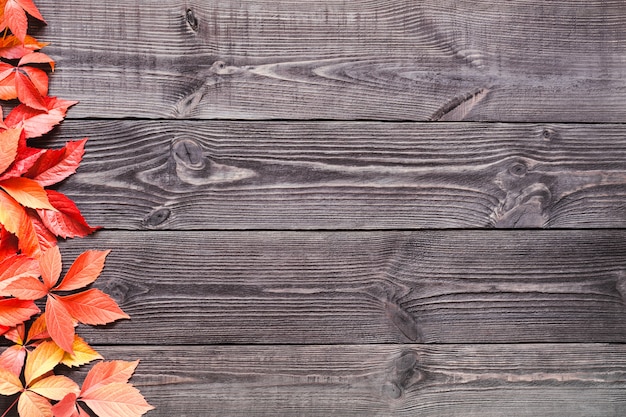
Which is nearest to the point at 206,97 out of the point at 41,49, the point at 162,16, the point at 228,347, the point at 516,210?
the point at 162,16

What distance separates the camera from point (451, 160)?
29.8 inches

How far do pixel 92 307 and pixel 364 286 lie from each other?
0.39 m

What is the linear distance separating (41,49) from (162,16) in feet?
0.58

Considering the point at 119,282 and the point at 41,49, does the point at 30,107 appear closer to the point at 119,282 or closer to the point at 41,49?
the point at 41,49

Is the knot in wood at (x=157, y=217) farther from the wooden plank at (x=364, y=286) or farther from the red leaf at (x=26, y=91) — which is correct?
the red leaf at (x=26, y=91)

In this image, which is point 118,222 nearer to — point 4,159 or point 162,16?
point 4,159

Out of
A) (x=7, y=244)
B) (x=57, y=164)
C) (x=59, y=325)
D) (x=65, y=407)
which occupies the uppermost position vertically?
(x=57, y=164)

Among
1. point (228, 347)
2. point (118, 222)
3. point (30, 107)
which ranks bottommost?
point (228, 347)

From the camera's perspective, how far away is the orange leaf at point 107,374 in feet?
2.34

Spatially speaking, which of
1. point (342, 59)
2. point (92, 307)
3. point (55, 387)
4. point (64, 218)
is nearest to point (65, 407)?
point (55, 387)

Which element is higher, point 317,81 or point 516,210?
point 317,81

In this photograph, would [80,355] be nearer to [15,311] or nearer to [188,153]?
[15,311]

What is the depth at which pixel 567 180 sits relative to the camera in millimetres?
764

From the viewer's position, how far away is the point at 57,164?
721mm
